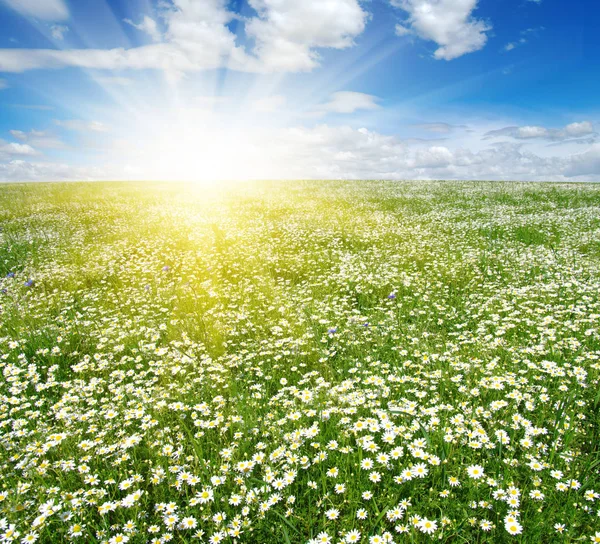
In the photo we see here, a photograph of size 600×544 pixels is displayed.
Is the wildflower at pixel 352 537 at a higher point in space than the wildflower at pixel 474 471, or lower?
lower

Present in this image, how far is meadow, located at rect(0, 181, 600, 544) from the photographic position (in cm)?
287

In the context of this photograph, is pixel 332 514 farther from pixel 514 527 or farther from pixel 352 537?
pixel 514 527

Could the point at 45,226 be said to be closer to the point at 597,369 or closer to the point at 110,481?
the point at 110,481

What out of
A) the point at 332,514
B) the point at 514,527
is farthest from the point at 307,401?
the point at 514,527

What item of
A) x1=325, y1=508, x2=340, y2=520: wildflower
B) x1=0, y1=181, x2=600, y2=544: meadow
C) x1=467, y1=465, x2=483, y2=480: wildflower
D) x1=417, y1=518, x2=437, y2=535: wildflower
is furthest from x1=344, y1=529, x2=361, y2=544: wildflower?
x1=467, y1=465, x2=483, y2=480: wildflower

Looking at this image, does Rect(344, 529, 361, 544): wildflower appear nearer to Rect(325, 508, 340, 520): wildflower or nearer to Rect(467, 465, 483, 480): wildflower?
Rect(325, 508, 340, 520): wildflower

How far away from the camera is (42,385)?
4984mm

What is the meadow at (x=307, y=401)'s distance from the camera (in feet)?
9.43

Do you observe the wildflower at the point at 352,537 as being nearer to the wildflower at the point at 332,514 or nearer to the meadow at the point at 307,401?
the meadow at the point at 307,401

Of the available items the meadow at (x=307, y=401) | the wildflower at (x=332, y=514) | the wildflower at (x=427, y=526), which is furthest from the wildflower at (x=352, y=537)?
the wildflower at (x=427, y=526)

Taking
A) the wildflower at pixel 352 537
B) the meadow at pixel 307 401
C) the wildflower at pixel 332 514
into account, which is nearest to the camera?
the wildflower at pixel 352 537

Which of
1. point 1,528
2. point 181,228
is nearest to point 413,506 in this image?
point 1,528

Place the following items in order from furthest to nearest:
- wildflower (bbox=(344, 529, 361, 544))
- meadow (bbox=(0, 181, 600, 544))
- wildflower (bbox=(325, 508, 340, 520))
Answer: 1. meadow (bbox=(0, 181, 600, 544))
2. wildflower (bbox=(325, 508, 340, 520))
3. wildflower (bbox=(344, 529, 361, 544))

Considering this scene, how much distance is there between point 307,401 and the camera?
4125 mm
